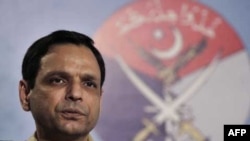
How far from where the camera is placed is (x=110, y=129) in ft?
4.01

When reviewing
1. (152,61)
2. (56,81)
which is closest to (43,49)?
(56,81)

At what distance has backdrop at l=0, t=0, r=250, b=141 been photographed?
1.23 meters

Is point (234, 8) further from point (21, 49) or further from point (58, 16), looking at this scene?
point (21, 49)

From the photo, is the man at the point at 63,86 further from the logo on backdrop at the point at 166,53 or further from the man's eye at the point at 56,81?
the logo on backdrop at the point at 166,53

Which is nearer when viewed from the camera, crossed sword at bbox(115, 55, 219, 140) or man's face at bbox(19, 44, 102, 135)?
man's face at bbox(19, 44, 102, 135)

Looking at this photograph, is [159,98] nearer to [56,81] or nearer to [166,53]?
[166,53]

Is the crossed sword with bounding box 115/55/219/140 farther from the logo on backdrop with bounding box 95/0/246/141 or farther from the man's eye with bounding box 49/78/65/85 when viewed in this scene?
the man's eye with bounding box 49/78/65/85

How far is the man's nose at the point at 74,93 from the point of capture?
1.79 ft

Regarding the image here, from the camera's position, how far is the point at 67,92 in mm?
556

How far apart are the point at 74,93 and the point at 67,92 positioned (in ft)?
0.04

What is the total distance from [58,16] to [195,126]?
53cm

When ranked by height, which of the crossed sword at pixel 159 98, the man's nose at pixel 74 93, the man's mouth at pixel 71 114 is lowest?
the man's mouth at pixel 71 114

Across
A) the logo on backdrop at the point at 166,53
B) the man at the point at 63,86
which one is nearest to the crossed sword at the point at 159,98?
the logo on backdrop at the point at 166,53

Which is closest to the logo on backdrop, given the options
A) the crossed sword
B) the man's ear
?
the crossed sword
